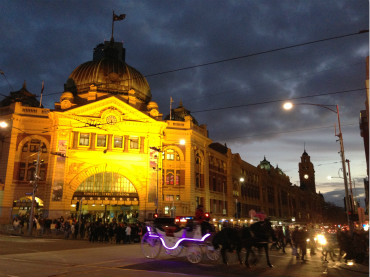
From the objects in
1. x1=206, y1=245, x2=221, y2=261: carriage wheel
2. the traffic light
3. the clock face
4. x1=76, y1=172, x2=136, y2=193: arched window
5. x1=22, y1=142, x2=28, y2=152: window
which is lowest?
x1=206, y1=245, x2=221, y2=261: carriage wheel

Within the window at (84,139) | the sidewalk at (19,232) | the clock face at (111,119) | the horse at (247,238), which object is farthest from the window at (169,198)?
the horse at (247,238)

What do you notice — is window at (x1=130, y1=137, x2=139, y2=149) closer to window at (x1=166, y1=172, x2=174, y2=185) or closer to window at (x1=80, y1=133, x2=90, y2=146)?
window at (x1=80, y1=133, x2=90, y2=146)

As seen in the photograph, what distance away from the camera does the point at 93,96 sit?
50.3 metres

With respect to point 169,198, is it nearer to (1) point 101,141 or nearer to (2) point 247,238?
(1) point 101,141

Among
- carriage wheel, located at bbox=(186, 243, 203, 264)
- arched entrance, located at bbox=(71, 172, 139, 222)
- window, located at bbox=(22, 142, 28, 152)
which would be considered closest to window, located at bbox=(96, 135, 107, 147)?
arched entrance, located at bbox=(71, 172, 139, 222)

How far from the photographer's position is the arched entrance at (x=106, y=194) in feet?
144

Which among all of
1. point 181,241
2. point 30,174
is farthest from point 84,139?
point 181,241

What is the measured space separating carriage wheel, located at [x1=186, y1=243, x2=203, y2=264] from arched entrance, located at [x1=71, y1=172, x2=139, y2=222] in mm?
31198

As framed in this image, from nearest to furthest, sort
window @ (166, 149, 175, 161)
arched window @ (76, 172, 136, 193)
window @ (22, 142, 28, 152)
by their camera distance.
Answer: window @ (22, 142, 28, 152) < arched window @ (76, 172, 136, 193) < window @ (166, 149, 175, 161)

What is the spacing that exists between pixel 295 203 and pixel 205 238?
358 feet

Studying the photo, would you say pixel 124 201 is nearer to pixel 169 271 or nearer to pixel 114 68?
pixel 114 68

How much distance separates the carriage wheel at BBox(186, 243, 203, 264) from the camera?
14456 millimetres

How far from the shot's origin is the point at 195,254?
14531mm

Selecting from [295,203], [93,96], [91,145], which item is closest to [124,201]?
[91,145]
